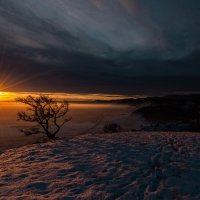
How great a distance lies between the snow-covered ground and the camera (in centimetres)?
695

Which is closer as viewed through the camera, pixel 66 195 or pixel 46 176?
pixel 66 195

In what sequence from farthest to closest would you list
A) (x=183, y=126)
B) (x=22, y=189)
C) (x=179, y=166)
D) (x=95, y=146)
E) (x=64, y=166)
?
1. (x=183, y=126)
2. (x=95, y=146)
3. (x=64, y=166)
4. (x=179, y=166)
5. (x=22, y=189)

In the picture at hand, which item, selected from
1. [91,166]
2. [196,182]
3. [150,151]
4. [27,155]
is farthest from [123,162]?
[27,155]

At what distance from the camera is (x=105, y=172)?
28.4ft

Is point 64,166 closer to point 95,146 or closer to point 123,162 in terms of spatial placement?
point 123,162

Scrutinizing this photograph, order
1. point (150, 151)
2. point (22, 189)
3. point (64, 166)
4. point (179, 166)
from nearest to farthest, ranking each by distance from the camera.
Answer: point (22, 189), point (179, 166), point (64, 166), point (150, 151)

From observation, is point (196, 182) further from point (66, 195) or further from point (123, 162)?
point (66, 195)

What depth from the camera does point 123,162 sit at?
9.92m

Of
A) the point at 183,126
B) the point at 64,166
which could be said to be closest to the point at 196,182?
the point at 64,166

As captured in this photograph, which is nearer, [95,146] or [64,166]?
[64,166]

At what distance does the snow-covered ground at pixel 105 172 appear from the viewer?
695 centimetres

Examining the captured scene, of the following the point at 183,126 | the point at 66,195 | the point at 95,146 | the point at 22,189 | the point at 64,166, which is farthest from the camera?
the point at 183,126

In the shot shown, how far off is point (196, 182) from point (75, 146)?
8174 millimetres

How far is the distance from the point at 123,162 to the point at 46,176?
374 centimetres
